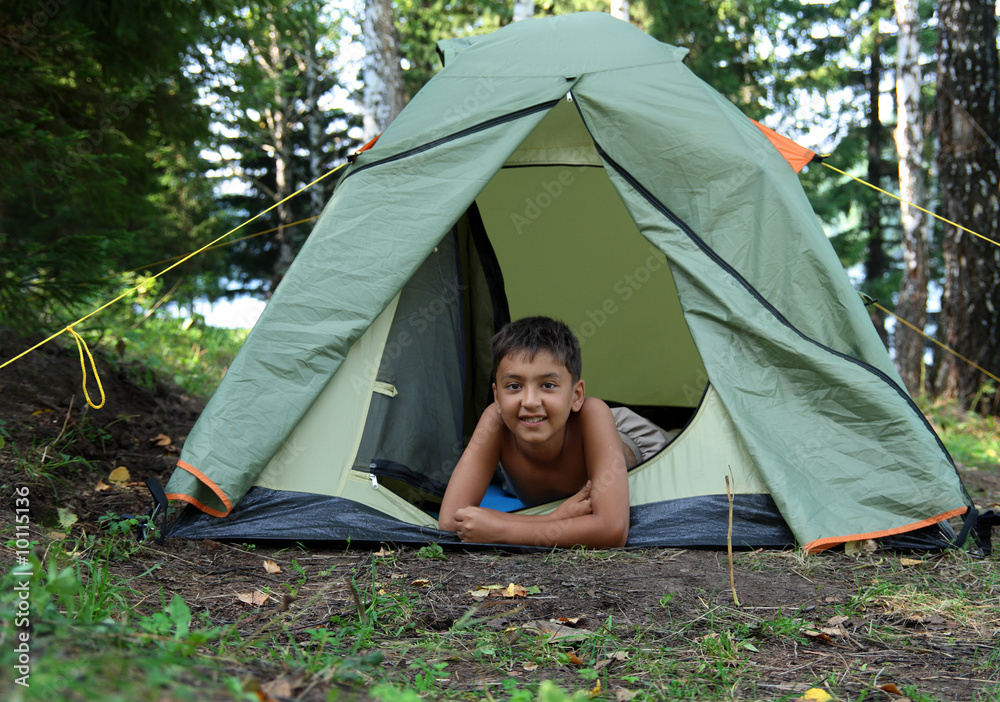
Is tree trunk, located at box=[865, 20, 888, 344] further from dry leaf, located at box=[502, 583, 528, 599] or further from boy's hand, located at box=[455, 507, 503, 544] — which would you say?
dry leaf, located at box=[502, 583, 528, 599]

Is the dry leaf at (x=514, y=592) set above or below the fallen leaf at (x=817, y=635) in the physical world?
above

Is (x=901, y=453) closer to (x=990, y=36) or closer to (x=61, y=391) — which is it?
(x=61, y=391)

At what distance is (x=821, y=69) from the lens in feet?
35.7

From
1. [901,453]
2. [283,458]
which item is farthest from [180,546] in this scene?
[901,453]

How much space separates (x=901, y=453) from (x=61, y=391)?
338cm

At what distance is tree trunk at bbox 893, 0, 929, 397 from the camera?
6.73m

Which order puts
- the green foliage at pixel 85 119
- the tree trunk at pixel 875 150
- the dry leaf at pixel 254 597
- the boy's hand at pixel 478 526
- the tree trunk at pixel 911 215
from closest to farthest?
the dry leaf at pixel 254 597 → the boy's hand at pixel 478 526 → the green foliage at pixel 85 119 → the tree trunk at pixel 911 215 → the tree trunk at pixel 875 150

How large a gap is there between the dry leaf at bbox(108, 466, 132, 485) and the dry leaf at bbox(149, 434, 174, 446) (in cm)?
45

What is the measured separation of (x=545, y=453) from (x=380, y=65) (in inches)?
216

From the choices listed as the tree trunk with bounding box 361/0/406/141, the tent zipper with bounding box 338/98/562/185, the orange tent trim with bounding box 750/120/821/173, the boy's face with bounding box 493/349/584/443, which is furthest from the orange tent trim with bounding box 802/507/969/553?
the tree trunk with bounding box 361/0/406/141

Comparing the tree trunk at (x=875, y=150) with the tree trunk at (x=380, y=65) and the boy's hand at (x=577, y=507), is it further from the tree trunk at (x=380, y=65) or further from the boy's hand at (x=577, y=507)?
the boy's hand at (x=577, y=507)

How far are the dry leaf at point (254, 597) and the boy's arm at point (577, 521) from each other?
0.69 meters

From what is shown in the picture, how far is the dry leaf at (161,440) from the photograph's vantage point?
3.33m

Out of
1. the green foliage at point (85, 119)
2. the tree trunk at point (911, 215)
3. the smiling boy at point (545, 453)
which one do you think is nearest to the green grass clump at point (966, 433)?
the tree trunk at point (911, 215)
